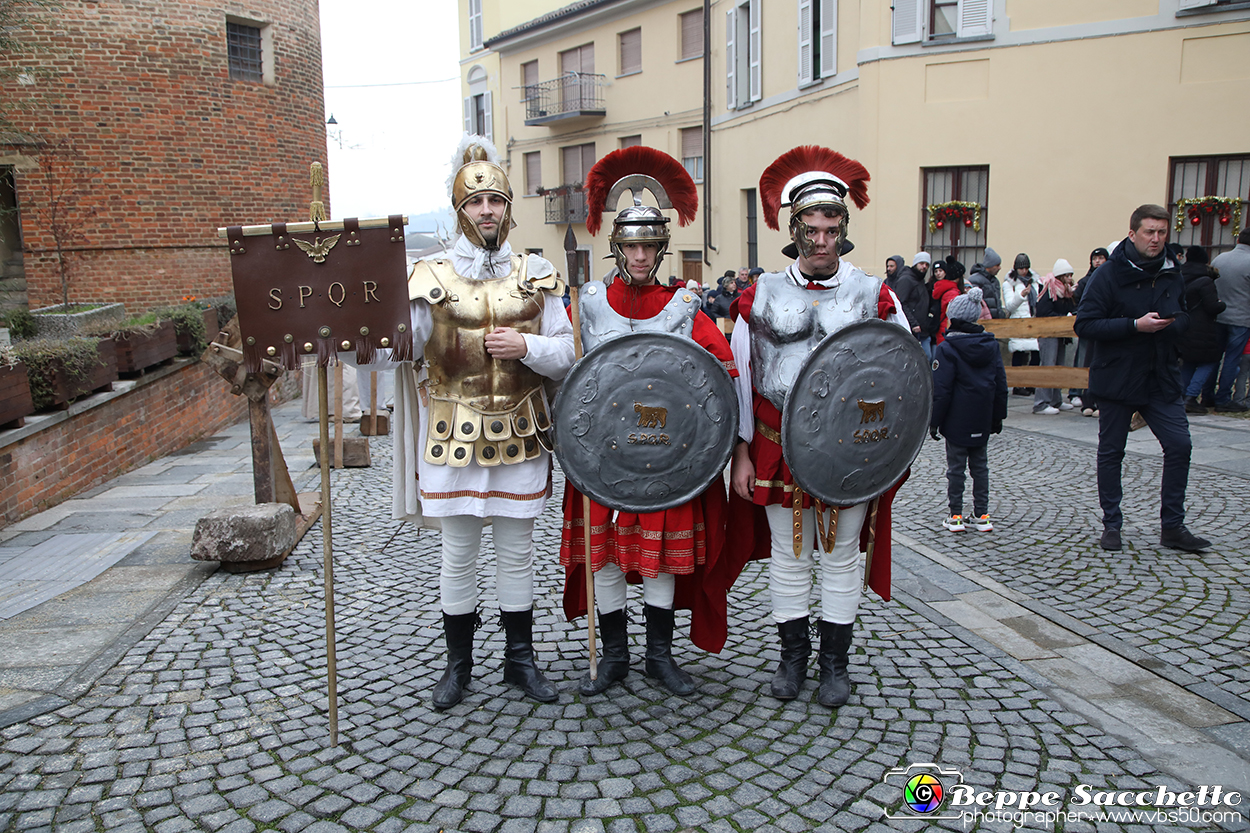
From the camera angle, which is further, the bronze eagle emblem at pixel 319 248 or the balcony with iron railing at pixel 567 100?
the balcony with iron railing at pixel 567 100

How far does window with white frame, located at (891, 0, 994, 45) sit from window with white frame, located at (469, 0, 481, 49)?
20.3m

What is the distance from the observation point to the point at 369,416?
9.30 m

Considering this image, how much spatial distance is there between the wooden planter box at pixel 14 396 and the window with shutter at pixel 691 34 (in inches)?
698

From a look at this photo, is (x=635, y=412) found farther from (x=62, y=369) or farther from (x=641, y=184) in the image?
(x=62, y=369)

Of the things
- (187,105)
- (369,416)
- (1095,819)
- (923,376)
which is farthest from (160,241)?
(1095,819)

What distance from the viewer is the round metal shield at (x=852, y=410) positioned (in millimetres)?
3137

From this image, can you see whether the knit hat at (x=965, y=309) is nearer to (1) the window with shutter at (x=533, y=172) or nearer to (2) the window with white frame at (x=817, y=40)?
(2) the window with white frame at (x=817, y=40)

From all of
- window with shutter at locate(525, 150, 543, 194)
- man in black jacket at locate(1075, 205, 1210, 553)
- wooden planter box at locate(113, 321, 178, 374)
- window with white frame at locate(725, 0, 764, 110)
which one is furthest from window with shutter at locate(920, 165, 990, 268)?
window with shutter at locate(525, 150, 543, 194)

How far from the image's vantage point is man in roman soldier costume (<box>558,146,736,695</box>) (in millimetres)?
3398

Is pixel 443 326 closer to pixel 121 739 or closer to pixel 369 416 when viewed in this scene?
pixel 121 739

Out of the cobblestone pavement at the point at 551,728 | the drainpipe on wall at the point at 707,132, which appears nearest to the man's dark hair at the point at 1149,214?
the cobblestone pavement at the point at 551,728

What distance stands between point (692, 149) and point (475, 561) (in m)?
19.6

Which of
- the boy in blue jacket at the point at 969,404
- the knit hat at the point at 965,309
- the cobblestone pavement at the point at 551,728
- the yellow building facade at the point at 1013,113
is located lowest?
the cobblestone pavement at the point at 551,728

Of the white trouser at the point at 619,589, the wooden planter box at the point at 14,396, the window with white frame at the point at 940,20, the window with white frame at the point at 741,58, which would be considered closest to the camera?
the white trouser at the point at 619,589
